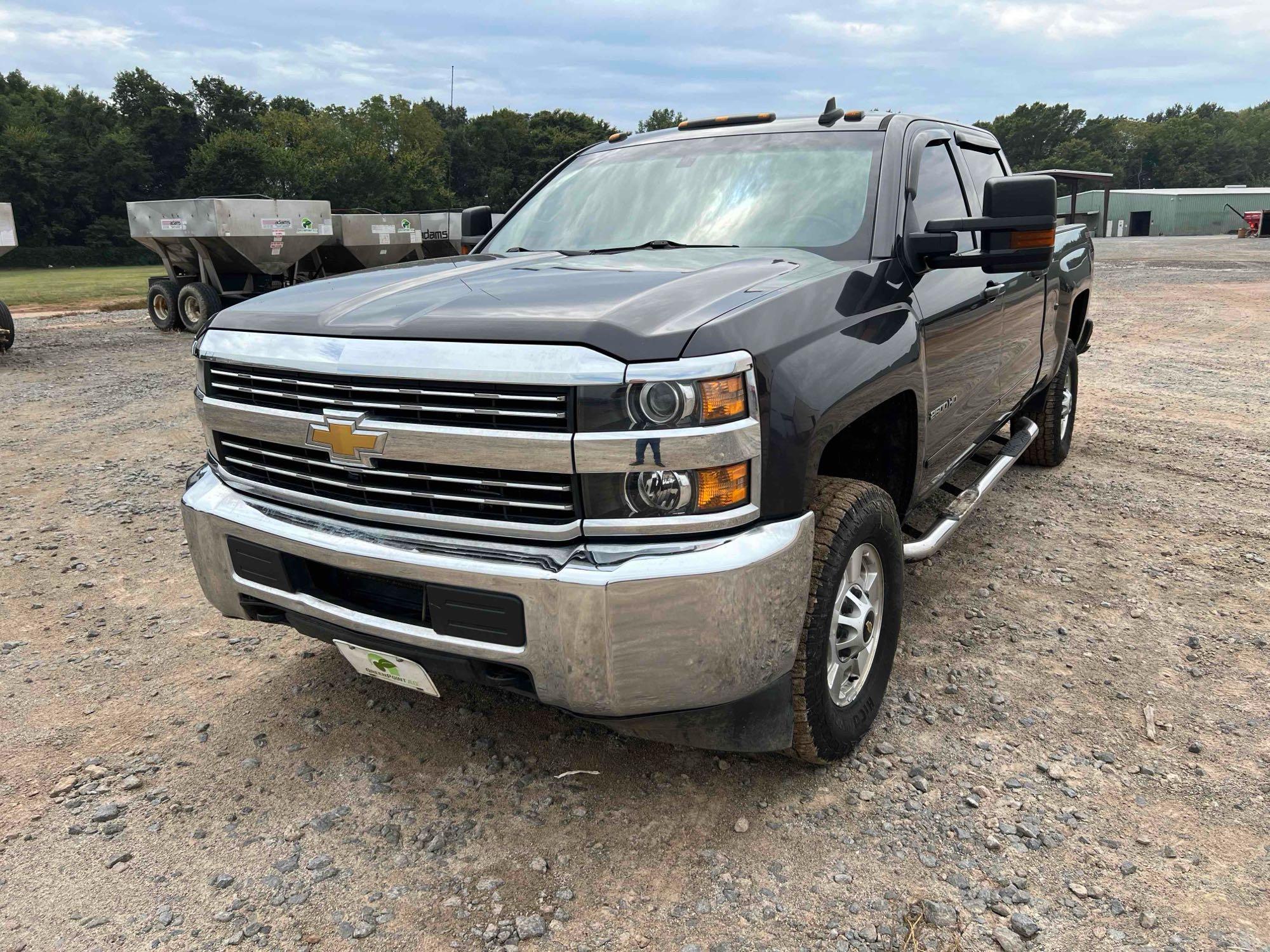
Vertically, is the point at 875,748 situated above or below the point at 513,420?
below

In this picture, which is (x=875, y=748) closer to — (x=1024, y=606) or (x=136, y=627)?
(x=1024, y=606)

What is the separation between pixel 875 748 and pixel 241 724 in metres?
2.11

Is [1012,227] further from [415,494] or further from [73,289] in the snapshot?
[73,289]

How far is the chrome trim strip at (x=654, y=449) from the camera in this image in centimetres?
209

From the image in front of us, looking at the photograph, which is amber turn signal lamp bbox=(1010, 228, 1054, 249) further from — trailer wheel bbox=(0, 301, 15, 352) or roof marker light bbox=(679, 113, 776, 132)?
trailer wheel bbox=(0, 301, 15, 352)

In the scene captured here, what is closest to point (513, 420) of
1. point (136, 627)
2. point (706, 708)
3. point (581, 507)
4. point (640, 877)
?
point (581, 507)

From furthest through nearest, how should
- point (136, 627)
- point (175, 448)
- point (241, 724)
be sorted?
point (175, 448) < point (136, 627) < point (241, 724)

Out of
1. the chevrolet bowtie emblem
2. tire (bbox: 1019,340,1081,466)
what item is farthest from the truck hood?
tire (bbox: 1019,340,1081,466)

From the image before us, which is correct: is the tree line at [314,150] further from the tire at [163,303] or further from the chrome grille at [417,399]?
the chrome grille at [417,399]

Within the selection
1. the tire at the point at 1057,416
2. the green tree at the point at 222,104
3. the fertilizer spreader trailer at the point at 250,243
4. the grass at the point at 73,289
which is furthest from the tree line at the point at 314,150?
the tire at the point at 1057,416

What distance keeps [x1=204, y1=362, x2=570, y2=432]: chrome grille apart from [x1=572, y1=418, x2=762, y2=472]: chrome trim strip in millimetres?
85

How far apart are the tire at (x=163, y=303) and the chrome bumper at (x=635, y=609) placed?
14.9 meters

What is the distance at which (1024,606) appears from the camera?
Result: 13.0 ft

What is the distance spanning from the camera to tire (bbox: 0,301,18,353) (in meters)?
12.4
